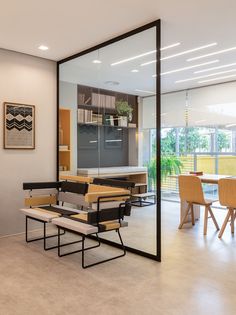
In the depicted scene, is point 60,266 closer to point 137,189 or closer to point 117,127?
point 137,189

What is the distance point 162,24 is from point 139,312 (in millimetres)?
3101

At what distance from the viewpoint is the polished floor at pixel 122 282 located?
2.46 m

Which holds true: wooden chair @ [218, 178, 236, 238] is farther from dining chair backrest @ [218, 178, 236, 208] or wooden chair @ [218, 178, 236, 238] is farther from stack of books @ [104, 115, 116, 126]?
stack of books @ [104, 115, 116, 126]

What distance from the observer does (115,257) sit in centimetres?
366

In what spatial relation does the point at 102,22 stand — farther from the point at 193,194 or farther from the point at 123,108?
the point at 193,194

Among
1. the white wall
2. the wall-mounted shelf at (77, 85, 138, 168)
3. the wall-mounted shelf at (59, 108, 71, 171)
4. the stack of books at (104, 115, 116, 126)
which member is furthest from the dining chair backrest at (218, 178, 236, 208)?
the wall-mounted shelf at (59, 108, 71, 171)

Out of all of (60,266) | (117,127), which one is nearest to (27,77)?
(117,127)

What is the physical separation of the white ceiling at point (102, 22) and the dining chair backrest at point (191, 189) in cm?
200

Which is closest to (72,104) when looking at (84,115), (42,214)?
(84,115)

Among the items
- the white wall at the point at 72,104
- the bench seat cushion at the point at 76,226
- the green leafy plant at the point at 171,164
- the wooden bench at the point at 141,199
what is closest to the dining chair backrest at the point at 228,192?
the wooden bench at the point at 141,199

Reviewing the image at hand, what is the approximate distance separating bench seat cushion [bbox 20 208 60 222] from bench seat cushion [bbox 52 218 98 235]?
0.49ft

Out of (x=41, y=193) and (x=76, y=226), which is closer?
(x=76, y=226)

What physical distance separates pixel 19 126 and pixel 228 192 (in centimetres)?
332

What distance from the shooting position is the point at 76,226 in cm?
337
